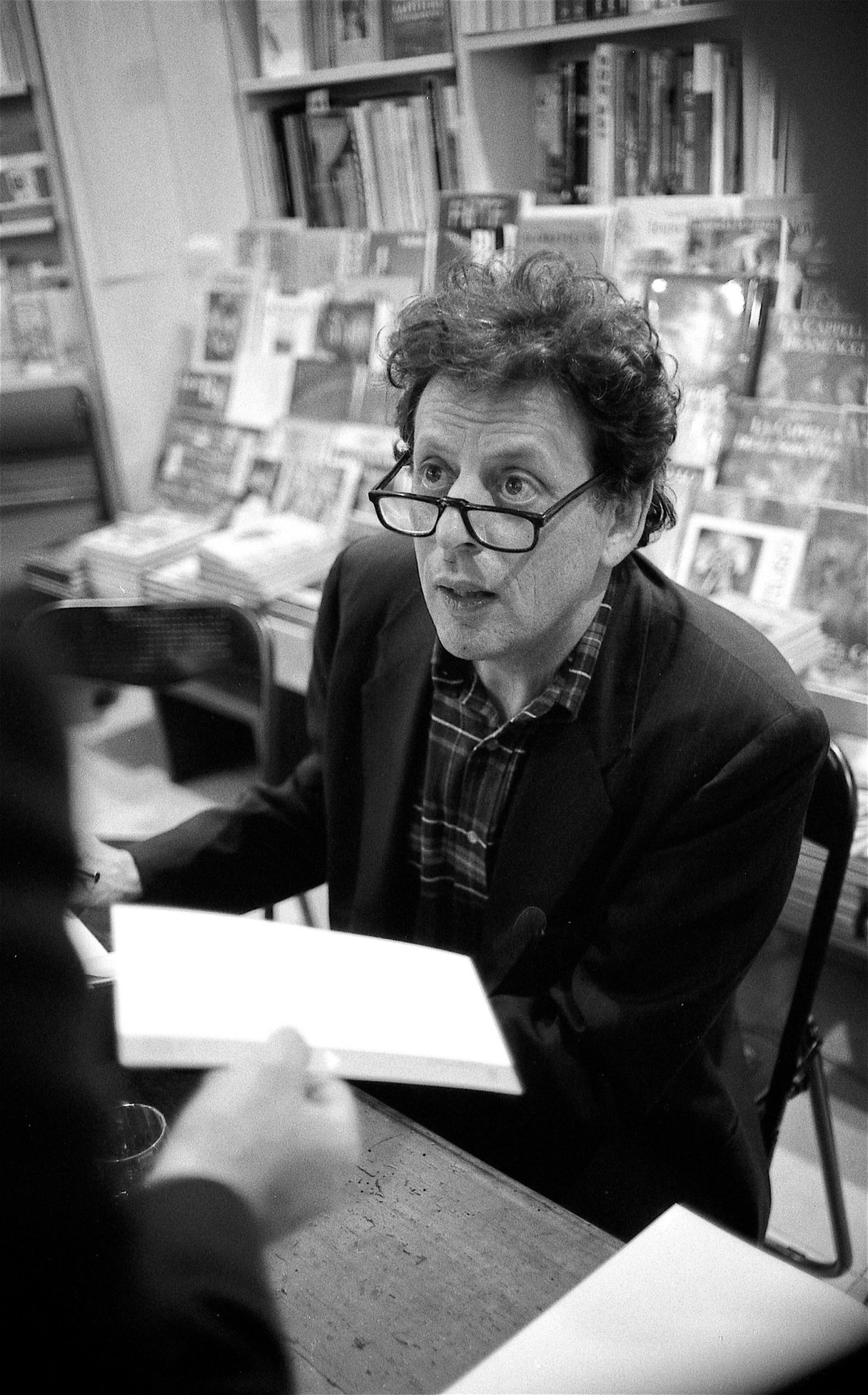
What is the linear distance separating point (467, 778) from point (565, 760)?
4.0 inches

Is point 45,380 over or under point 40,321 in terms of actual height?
under

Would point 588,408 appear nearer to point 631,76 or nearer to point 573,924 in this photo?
point 573,924

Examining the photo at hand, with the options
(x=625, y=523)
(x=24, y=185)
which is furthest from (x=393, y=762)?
(x=24, y=185)

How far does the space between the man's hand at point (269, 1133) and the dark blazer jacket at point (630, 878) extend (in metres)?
0.31

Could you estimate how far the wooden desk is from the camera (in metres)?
0.50

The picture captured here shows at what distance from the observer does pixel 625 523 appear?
81 cm

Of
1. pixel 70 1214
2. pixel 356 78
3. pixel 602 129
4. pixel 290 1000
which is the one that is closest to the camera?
pixel 70 1214

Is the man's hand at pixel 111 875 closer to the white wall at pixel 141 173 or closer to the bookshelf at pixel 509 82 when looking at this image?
the white wall at pixel 141 173

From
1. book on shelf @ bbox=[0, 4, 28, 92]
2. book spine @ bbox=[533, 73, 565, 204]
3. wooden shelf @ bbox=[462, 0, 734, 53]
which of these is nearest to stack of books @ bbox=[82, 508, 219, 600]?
book on shelf @ bbox=[0, 4, 28, 92]

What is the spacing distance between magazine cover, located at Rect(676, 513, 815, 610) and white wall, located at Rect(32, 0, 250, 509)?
87 centimetres

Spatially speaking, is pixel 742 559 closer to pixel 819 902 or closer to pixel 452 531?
pixel 819 902

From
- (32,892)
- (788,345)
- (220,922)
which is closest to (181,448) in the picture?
(788,345)

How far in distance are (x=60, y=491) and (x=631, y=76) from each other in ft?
4.37

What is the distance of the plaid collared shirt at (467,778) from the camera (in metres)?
0.87
